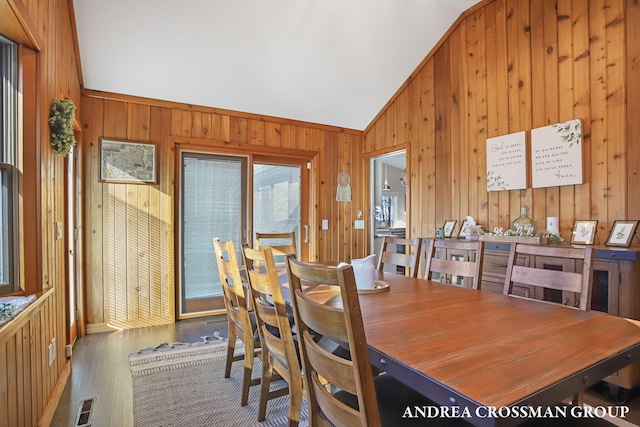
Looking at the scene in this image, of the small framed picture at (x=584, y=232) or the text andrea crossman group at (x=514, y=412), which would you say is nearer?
the text andrea crossman group at (x=514, y=412)

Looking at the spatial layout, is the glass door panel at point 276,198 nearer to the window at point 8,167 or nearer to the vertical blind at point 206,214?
the vertical blind at point 206,214

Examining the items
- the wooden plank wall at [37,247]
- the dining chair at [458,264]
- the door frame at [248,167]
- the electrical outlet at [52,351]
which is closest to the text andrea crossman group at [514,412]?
the dining chair at [458,264]

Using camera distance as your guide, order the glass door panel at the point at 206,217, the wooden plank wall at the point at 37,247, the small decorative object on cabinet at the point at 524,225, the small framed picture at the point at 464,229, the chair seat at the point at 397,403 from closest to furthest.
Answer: the chair seat at the point at 397,403
the wooden plank wall at the point at 37,247
the small decorative object on cabinet at the point at 524,225
the small framed picture at the point at 464,229
the glass door panel at the point at 206,217

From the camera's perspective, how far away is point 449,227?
3.63 meters

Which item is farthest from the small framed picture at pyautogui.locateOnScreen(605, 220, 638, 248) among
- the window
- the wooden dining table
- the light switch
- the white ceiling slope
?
the light switch

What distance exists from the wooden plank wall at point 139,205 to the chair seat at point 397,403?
3.07 meters

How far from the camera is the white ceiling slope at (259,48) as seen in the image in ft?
9.75

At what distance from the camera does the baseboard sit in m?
1.92

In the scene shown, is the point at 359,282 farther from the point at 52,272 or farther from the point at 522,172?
the point at 522,172

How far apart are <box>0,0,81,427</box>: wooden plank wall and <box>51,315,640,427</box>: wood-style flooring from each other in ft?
0.39

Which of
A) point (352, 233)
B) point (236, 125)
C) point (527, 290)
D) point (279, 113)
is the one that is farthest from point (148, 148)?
point (527, 290)

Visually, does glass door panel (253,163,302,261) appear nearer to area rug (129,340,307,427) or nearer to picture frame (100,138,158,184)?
picture frame (100,138,158,184)

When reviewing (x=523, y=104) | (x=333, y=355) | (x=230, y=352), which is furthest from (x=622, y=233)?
(x=230, y=352)

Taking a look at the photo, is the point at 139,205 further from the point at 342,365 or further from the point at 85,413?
the point at 342,365
